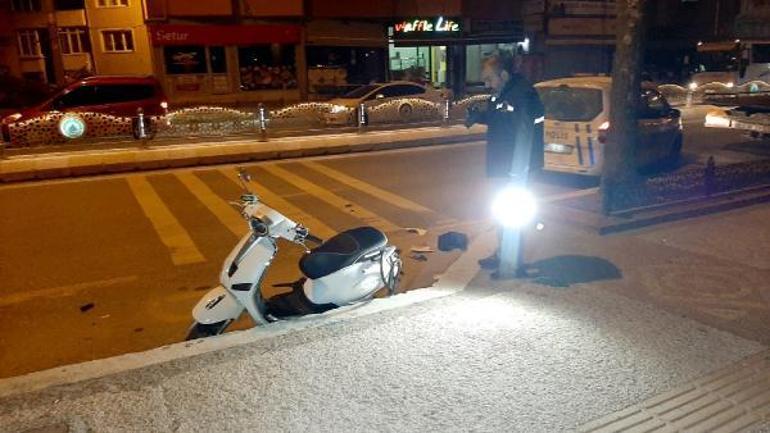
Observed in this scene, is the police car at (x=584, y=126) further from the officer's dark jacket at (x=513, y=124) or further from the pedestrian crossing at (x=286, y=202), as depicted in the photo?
the officer's dark jacket at (x=513, y=124)

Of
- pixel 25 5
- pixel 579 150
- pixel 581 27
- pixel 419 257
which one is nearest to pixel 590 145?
pixel 579 150

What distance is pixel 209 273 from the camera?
6906mm

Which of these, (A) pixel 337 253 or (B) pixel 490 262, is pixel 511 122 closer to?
(B) pixel 490 262

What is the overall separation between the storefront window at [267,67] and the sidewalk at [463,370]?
28.7m

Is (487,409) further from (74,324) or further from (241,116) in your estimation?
(241,116)

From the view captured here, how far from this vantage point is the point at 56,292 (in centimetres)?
649

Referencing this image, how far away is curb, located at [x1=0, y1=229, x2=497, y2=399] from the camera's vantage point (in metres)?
4.06

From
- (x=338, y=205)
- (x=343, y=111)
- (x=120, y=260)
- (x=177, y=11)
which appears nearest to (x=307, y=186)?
(x=338, y=205)

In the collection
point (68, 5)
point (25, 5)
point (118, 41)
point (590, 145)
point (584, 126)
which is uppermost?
point (25, 5)

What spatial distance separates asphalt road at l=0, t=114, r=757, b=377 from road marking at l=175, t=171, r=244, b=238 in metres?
0.02

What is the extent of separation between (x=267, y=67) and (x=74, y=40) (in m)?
10.8

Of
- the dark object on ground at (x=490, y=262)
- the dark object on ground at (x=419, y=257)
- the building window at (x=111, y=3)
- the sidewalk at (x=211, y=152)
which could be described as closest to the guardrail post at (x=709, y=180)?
the dark object on ground at (x=490, y=262)

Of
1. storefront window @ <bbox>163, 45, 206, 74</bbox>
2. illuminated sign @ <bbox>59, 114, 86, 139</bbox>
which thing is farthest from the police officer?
storefront window @ <bbox>163, 45, 206, 74</bbox>

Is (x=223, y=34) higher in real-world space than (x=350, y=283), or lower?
Answer: higher
